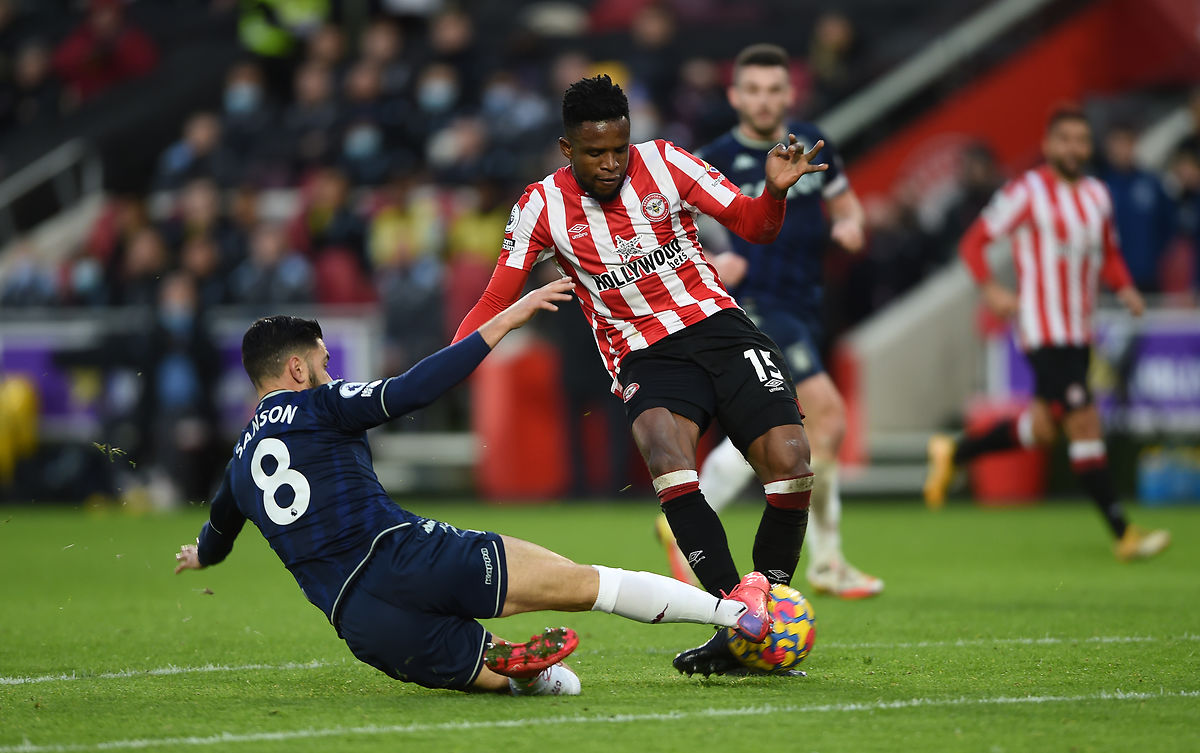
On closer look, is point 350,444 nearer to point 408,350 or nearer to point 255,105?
point 408,350

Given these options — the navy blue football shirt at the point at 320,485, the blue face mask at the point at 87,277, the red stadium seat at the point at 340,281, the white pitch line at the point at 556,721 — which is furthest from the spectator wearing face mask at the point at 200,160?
the white pitch line at the point at 556,721

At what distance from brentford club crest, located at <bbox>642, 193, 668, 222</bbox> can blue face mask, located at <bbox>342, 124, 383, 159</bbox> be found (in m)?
12.9

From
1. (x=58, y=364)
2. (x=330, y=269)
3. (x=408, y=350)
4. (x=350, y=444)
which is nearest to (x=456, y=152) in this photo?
(x=330, y=269)

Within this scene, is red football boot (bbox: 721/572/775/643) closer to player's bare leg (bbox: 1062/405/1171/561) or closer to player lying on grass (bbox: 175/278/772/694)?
player lying on grass (bbox: 175/278/772/694)

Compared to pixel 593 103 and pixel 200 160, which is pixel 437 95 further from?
pixel 593 103

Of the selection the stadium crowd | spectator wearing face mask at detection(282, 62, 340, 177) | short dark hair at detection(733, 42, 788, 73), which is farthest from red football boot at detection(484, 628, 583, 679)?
spectator wearing face mask at detection(282, 62, 340, 177)

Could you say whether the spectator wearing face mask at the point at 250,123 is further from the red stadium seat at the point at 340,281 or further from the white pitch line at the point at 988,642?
the white pitch line at the point at 988,642

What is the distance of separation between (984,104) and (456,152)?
5604mm

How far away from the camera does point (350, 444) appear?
514cm

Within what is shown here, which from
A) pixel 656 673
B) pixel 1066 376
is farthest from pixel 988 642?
pixel 1066 376

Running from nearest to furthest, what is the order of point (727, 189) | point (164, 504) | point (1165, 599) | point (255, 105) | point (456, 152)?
point (727, 189)
point (1165, 599)
point (164, 504)
point (456, 152)
point (255, 105)

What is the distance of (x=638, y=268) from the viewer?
226 inches

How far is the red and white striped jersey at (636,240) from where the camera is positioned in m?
5.73

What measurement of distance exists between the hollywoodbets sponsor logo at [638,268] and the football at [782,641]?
121 cm
